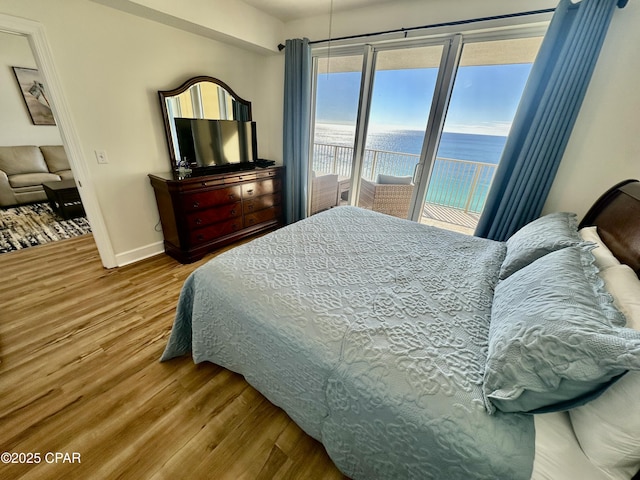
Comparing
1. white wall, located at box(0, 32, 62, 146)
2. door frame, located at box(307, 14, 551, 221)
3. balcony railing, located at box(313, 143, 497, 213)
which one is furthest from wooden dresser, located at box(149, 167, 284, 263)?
white wall, located at box(0, 32, 62, 146)

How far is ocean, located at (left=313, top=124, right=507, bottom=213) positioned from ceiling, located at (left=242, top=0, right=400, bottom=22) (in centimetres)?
115

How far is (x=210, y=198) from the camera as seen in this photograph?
2.79 m

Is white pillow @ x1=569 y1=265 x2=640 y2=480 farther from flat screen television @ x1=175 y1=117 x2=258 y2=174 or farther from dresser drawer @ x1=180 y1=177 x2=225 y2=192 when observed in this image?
flat screen television @ x1=175 y1=117 x2=258 y2=174

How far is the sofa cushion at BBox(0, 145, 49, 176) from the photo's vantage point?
3.93 meters

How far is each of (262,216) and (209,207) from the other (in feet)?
2.76

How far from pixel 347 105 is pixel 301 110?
589 millimetres

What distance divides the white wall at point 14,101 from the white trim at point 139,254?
3004 millimetres

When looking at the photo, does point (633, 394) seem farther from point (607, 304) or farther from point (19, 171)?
point (19, 171)

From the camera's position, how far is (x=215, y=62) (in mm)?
2967

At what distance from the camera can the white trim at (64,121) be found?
5.98ft

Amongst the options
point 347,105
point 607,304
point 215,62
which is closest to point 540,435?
point 607,304

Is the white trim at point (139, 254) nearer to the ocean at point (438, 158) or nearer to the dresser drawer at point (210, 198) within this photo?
the dresser drawer at point (210, 198)

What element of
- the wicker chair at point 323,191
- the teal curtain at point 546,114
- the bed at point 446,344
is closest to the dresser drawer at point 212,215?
the wicker chair at point 323,191

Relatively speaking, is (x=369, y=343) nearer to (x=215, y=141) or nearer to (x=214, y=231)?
(x=214, y=231)
